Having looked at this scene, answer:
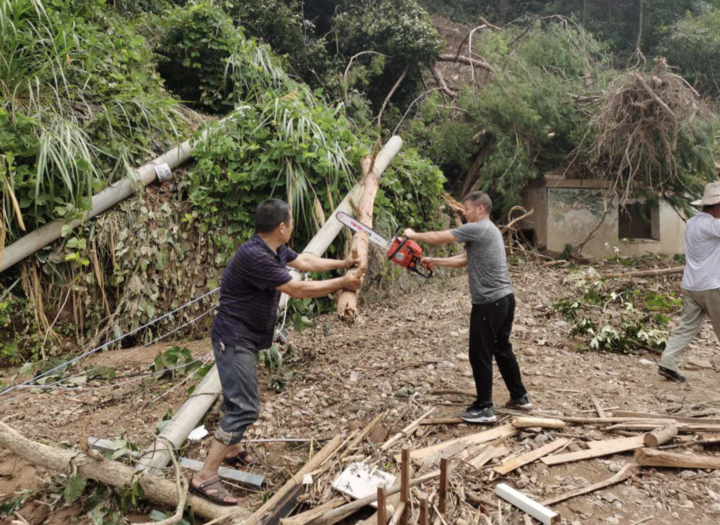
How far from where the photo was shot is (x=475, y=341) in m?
3.53

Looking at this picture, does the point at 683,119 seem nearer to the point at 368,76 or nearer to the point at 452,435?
the point at 368,76

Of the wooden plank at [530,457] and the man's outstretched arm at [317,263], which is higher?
the man's outstretched arm at [317,263]

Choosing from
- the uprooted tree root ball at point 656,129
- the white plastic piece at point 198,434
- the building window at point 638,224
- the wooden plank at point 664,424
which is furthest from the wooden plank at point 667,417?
the building window at point 638,224

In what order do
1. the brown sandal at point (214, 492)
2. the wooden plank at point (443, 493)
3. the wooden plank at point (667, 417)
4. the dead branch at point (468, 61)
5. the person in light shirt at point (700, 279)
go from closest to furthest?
the wooden plank at point (443, 493)
the brown sandal at point (214, 492)
the wooden plank at point (667, 417)
the person in light shirt at point (700, 279)
the dead branch at point (468, 61)

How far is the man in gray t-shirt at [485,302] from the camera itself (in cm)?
351

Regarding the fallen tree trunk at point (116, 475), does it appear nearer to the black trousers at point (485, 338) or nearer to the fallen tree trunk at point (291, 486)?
the fallen tree trunk at point (291, 486)

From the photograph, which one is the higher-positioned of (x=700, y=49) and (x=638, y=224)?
(x=700, y=49)

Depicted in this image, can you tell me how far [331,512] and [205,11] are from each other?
25.2 ft

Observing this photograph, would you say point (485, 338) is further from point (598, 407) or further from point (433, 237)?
point (598, 407)

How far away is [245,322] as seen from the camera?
2.90 metres

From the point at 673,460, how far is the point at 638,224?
9423 mm

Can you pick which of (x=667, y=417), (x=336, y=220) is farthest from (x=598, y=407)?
(x=336, y=220)

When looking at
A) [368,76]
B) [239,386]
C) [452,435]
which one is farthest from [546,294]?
[368,76]

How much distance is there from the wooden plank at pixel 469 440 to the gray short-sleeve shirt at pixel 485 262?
888 mm
